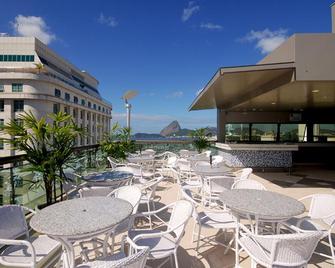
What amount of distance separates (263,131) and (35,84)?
108 ft

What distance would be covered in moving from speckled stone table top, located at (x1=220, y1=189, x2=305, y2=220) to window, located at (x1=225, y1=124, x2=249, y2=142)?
35.2 ft

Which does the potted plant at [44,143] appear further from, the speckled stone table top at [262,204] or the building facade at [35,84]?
the building facade at [35,84]

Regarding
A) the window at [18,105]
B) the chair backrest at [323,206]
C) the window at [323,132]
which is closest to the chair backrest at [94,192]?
the chair backrest at [323,206]

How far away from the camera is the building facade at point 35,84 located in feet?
109

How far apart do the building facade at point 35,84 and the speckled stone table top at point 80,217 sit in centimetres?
2475

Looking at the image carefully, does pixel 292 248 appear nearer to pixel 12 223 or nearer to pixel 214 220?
pixel 214 220

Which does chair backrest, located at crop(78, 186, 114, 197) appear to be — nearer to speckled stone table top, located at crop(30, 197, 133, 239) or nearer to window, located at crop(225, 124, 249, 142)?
speckled stone table top, located at crop(30, 197, 133, 239)

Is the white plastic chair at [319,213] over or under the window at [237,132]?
under

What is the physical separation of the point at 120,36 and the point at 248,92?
12729 mm

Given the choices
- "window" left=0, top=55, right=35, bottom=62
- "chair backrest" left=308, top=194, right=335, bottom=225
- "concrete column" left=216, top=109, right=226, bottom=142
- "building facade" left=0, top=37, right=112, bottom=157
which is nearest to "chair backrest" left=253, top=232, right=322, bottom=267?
"chair backrest" left=308, top=194, right=335, bottom=225

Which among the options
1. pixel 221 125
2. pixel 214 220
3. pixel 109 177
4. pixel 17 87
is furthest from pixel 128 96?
pixel 17 87

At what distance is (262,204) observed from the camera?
7.89 feet

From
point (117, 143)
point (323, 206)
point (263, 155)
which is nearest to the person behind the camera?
point (323, 206)

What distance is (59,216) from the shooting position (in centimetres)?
197
